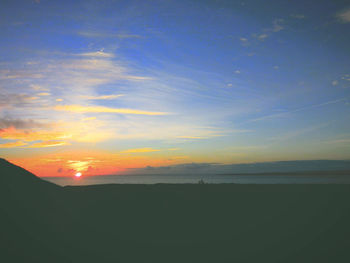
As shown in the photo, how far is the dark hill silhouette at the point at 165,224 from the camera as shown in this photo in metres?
7.02

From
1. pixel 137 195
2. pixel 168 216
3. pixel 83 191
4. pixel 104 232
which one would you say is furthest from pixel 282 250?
pixel 83 191

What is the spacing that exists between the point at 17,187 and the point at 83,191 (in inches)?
133

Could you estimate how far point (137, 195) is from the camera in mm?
11672

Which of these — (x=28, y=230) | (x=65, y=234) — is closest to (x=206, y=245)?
(x=65, y=234)

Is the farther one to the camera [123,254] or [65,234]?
[65,234]

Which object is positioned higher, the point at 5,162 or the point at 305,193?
the point at 5,162

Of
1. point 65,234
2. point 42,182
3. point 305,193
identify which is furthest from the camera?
point 305,193

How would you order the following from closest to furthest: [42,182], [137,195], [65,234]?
[65,234] < [42,182] < [137,195]

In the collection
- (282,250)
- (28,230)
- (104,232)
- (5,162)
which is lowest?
(282,250)

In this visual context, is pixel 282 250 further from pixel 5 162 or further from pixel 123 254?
pixel 5 162

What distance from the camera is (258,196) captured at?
12.0 meters

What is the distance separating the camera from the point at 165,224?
932cm

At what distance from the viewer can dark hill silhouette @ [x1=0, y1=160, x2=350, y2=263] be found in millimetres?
7016

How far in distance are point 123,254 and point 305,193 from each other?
978 centimetres
